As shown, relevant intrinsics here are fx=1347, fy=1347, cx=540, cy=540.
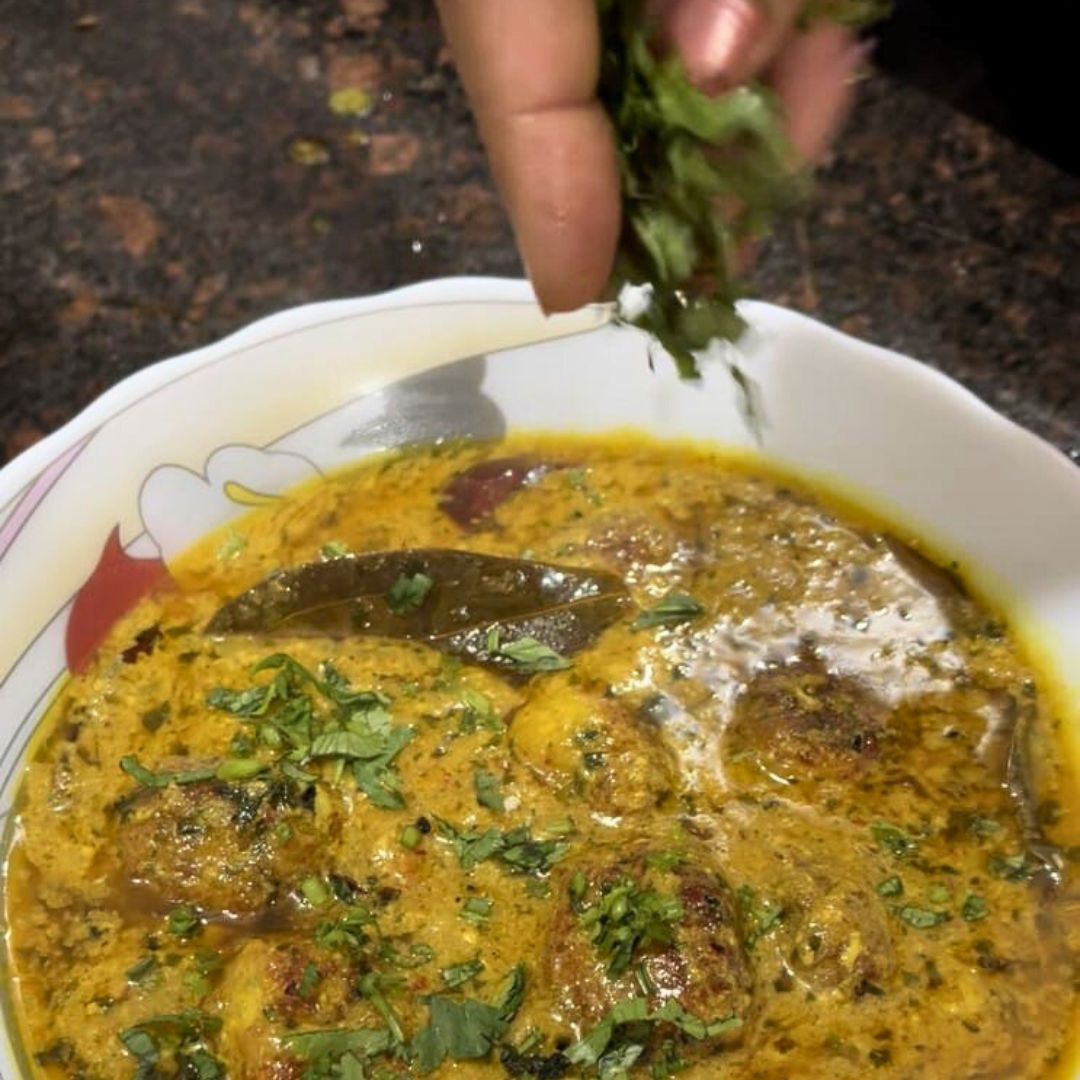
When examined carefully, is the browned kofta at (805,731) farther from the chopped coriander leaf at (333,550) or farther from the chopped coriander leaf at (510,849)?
the chopped coriander leaf at (333,550)

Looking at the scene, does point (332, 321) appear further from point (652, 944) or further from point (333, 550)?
point (652, 944)

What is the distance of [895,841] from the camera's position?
197cm

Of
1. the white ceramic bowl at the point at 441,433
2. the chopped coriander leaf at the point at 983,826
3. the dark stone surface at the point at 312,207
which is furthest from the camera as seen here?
the dark stone surface at the point at 312,207

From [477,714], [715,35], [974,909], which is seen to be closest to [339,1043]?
[477,714]

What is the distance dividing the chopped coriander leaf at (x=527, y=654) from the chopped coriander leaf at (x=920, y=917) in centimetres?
62

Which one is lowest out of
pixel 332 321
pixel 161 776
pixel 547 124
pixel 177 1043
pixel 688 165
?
pixel 177 1043

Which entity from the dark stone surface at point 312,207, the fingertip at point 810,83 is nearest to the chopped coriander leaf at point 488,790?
the fingertip at point 810,83

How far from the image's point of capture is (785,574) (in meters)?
2.23

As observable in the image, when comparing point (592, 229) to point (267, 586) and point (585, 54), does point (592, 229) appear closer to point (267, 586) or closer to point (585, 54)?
point (585, 54)

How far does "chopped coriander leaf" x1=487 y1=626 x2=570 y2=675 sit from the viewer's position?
7.02 feet

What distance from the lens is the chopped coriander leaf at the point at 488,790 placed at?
1996 mm

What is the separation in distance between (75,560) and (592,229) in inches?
42.1

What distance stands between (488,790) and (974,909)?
71 centimetres

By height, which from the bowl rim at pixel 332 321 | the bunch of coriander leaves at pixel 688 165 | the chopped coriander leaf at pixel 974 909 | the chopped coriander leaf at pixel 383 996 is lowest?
the chopped coriander leaf at pixel 383 996
